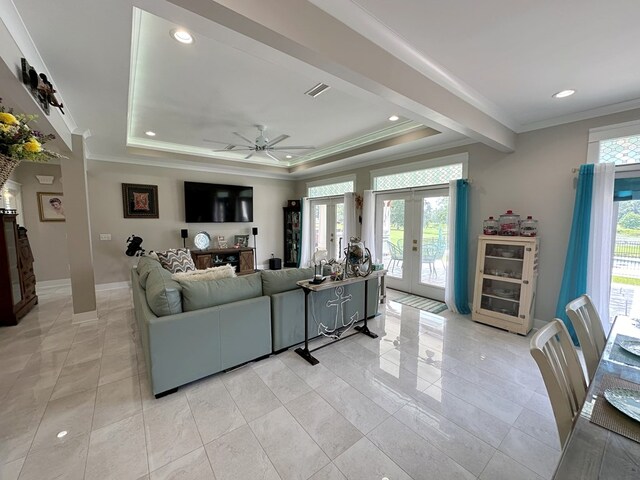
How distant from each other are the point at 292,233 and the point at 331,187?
5.98 ft

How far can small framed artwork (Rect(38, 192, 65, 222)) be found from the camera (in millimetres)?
4816

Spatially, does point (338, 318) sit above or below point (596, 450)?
below

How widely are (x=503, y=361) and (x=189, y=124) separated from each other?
16.5 ft

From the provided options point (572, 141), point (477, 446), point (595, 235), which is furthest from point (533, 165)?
point (477, 446)

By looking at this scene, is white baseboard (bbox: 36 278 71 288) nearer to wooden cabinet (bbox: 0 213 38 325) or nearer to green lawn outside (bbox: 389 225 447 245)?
wooden cabinet (bbox: 0 213 38 325)

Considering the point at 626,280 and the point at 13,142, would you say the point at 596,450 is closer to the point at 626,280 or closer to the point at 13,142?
the point at 13,142

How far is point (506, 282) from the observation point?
3.48 m

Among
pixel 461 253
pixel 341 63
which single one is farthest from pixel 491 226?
pixel 341 63

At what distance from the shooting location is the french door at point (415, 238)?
4367mm

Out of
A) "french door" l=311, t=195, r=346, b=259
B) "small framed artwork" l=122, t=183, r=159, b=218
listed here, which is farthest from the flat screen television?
"french door" l=311, t=195, r=346, b=259

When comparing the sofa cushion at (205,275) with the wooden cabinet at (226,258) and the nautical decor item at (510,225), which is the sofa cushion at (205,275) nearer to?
the wooden cabinet at (226,258)

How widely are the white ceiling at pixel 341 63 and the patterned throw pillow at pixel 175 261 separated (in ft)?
6.16

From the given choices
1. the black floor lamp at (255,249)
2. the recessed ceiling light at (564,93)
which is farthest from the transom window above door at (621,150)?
the black floor lamp at (255,249)

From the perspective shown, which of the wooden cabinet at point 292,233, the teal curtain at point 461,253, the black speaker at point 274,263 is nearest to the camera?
the teal curtain at point 461,253
